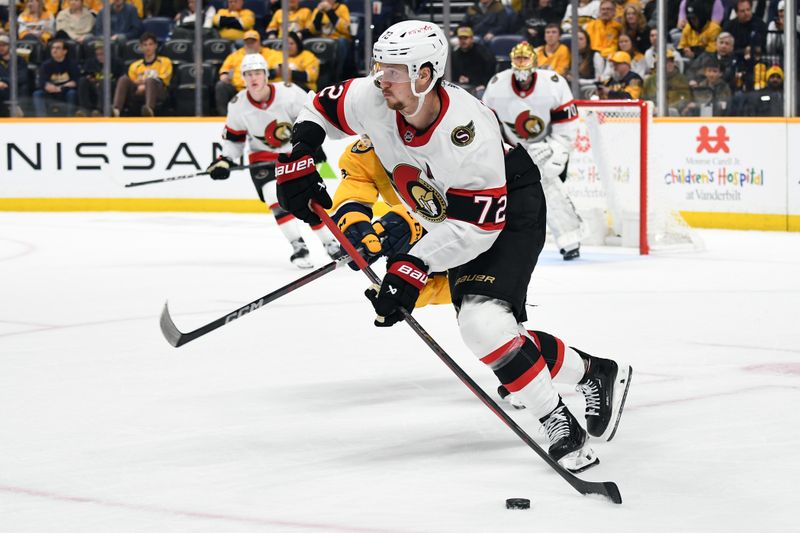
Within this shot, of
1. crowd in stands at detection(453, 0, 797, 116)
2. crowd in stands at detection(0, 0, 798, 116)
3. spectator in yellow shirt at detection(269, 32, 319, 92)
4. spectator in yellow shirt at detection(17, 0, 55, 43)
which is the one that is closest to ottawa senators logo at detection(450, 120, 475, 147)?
crowd in stands at detection(453, 0, 797, 116)

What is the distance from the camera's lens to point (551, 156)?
742cm

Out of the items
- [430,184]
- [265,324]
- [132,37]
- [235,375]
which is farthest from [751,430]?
[132,37]

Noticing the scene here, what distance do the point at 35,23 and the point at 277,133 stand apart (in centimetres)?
460

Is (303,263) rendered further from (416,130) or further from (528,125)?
(416,130)

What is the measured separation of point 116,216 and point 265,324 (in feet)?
18.3

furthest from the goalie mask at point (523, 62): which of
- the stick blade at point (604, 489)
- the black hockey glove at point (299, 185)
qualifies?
the stick blade at point (604, 489)

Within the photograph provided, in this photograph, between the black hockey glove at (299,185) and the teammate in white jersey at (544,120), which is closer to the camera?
the black hockey glove at (299,185)

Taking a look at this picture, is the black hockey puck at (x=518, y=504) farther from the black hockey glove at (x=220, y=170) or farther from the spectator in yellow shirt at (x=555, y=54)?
the spectator in yellow shirt at (x=555, y=54)

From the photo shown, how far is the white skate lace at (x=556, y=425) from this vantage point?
307 cm

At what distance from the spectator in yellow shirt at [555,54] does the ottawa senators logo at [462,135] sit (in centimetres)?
708

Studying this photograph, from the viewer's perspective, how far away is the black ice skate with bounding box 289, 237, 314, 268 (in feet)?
24.2

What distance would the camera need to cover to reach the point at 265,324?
5.35 m

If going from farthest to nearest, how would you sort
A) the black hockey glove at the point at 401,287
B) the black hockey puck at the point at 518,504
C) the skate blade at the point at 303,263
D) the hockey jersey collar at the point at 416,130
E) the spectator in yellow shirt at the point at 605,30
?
the spectator in yellow shirt at the point at 605,30
the skate blade at the point at 303,263
the hockey jersey collar at the point at 416,130
the black hockey glove at the point at 401,287
the black hockey puck at the point at 518,504

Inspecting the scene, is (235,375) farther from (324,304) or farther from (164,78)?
(164,78)
